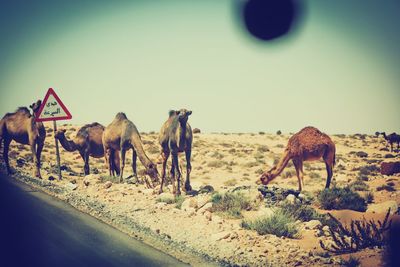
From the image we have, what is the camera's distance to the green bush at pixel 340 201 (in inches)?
546

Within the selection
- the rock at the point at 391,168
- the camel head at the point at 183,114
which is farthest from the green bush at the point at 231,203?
the rock at the point at 391,168

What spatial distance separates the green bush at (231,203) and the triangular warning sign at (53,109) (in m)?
6.58

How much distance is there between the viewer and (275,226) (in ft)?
29.1

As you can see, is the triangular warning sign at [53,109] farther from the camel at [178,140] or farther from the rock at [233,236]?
the rock at [233,236]

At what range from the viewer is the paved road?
607cm

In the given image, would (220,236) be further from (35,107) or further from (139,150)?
(35,107)

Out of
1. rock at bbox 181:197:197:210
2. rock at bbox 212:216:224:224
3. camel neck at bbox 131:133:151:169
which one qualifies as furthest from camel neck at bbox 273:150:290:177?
rock at bbox 212:216:224:224

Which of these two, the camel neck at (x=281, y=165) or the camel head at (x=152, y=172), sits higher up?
the camel head at (x=152, y=172)

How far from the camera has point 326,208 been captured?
14.0 meters

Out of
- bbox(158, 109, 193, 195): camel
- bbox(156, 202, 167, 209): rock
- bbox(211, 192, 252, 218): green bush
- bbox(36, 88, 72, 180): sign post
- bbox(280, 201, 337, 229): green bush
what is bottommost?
bbox(280, 201, 337, 229): green bush

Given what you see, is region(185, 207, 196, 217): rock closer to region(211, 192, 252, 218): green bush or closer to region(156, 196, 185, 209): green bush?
region(211, 192, 252, 218): green bush

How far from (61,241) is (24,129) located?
452 inches

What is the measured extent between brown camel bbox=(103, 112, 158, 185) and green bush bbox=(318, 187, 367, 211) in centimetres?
642

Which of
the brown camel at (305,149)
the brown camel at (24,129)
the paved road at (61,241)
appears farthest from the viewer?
the brown camel at (305,149)
